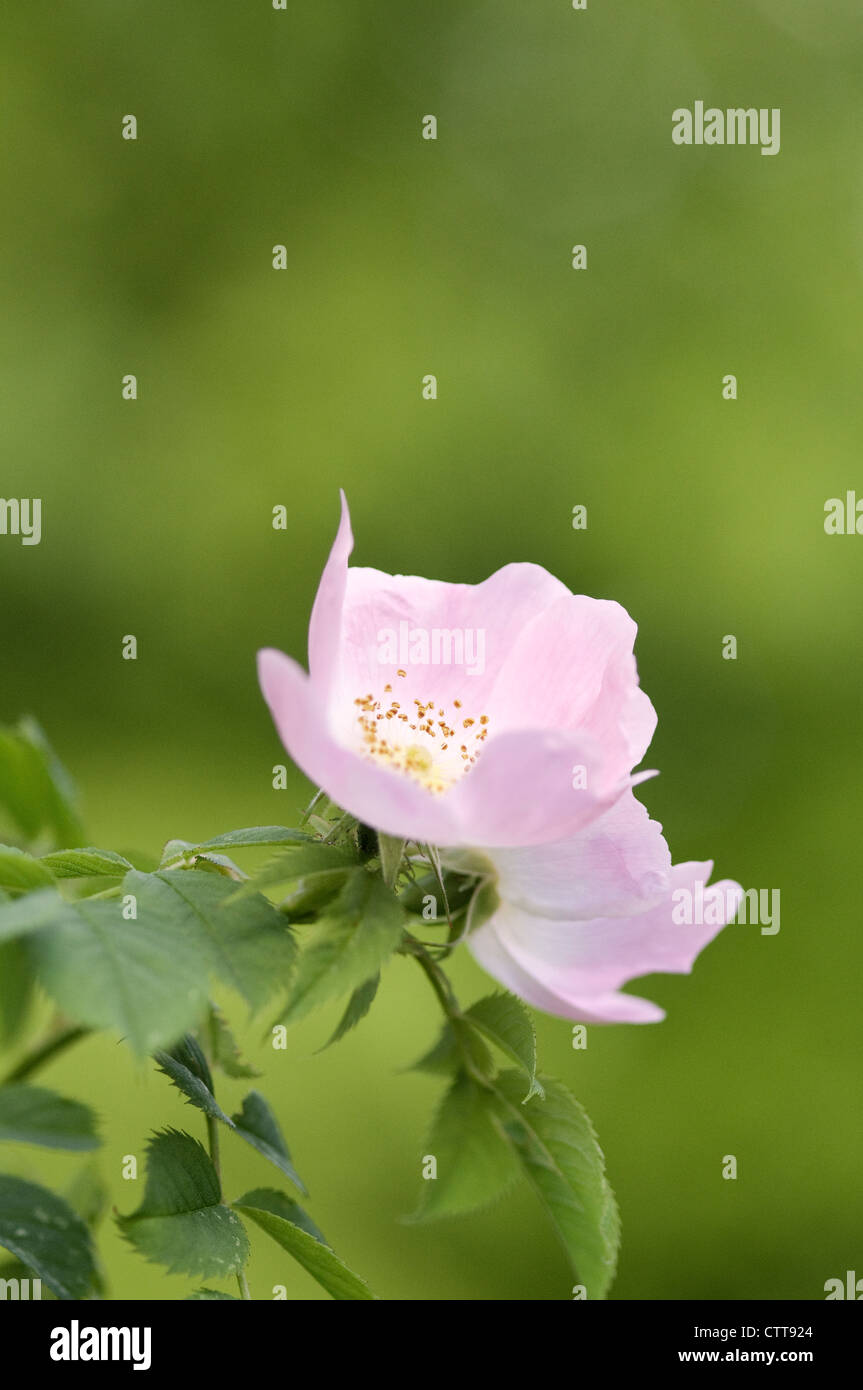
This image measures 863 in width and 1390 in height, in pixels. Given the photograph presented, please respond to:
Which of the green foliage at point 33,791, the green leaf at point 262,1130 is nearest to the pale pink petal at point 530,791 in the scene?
the green leaf at point 262,1130

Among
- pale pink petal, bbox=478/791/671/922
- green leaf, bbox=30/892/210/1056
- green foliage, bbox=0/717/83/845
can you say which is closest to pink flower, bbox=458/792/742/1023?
pale pink petal, bbox=478/791/671/922

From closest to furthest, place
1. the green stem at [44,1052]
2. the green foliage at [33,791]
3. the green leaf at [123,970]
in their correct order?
the green leaf at [123,970] → the green stem at [44,1052] → the green foliage at [33,791]

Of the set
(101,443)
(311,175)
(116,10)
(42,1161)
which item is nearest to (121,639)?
(101,443)

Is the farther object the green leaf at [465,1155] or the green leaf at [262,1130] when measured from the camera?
the green leaf at [262,1130]

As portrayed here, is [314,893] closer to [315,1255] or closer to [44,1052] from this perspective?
[315,1255]

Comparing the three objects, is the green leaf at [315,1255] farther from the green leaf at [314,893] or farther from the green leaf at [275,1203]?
the green leaf at [314,893]
